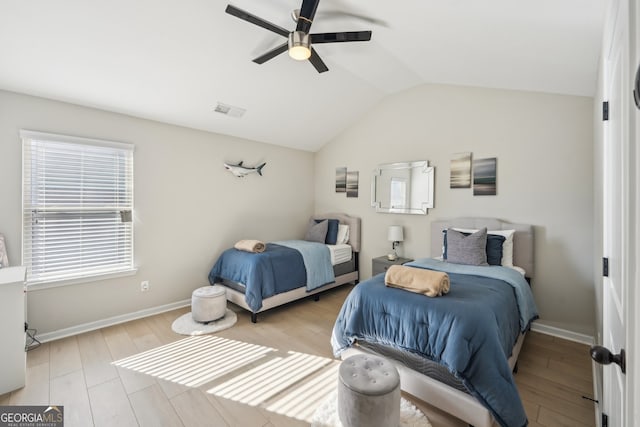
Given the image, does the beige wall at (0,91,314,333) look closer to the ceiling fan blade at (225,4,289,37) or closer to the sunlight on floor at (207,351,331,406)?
the sunlight on floor at (207,351,331,406)

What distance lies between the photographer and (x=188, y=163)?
3.78 meters

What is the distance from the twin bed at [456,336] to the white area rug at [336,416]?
99 millimetres

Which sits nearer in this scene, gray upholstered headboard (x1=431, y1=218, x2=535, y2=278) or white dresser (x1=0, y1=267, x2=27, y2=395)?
white dresser (x1=0, y1=267, x2=27, y2=395)

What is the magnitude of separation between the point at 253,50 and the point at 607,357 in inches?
126

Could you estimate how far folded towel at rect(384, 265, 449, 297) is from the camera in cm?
202

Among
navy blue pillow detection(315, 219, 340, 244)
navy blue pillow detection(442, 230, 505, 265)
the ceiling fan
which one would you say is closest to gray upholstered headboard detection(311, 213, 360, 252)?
navy blue pillow detection(315, 219, 340, 244)

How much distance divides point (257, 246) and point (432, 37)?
292cm

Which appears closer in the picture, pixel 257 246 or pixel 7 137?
pixel 7 137

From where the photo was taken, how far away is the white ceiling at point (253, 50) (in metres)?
1.99

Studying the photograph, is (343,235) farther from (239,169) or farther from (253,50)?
(253,50)

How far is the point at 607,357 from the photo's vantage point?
2.44 ft

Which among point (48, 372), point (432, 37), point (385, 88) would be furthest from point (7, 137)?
point (385, 88)

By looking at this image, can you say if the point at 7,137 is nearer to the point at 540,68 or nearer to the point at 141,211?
the point at 141,211

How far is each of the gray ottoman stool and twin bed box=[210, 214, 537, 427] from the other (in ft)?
1.11
